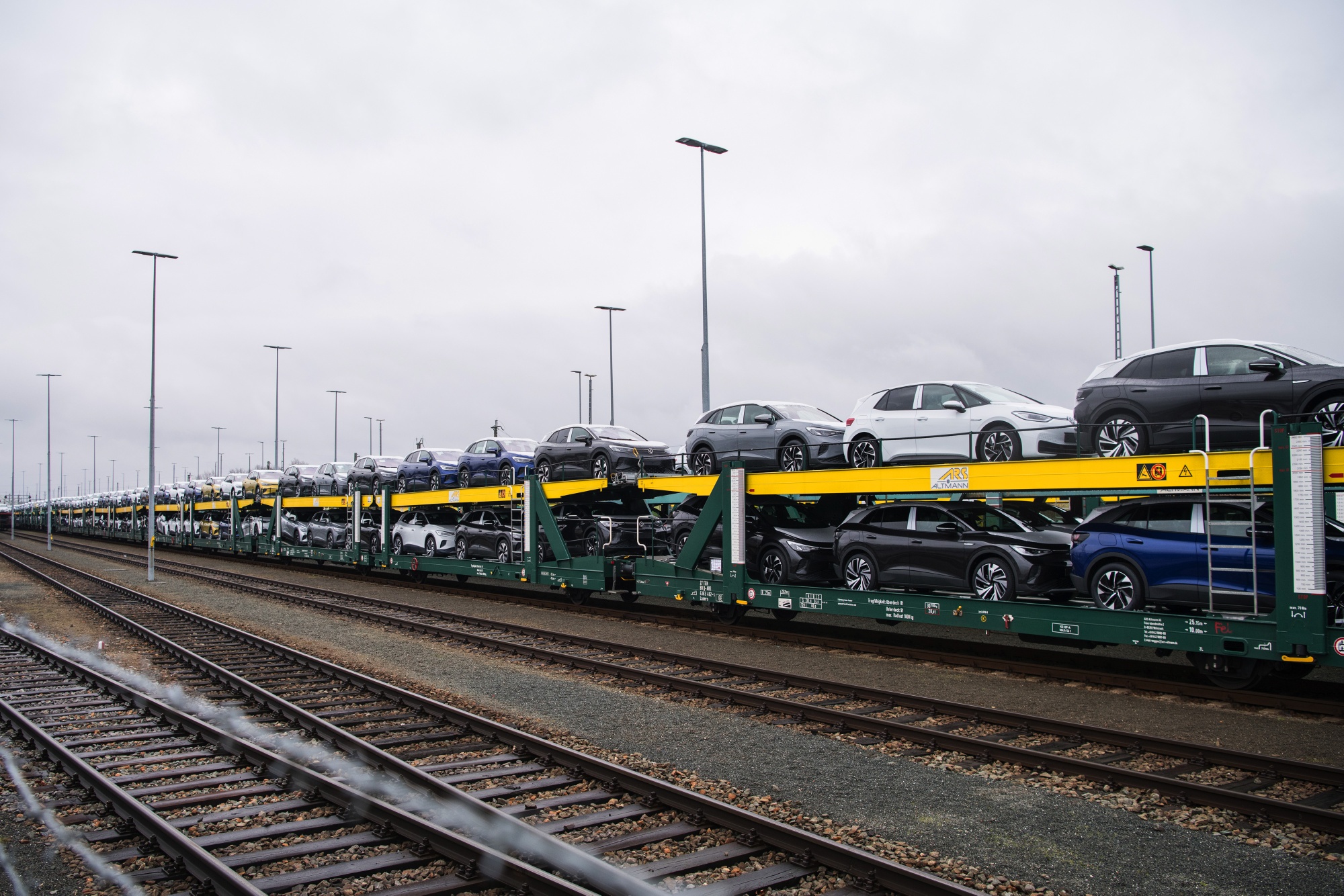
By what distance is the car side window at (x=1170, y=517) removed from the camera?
31.1 ft

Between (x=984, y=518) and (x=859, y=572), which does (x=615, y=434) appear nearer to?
(x=859, y=572)

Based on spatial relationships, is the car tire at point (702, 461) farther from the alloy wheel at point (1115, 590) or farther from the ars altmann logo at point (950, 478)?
the alloy wheel at point (1115, 590)

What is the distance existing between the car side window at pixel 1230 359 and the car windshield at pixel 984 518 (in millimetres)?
2705

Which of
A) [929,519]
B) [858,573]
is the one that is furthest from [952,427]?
[858,573]

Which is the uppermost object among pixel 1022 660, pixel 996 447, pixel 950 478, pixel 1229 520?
pixel 996 447

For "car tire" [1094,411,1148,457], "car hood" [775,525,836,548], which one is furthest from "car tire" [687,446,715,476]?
"car tire" [1094,411,1148,457]

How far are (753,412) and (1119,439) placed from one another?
5844 millimetres

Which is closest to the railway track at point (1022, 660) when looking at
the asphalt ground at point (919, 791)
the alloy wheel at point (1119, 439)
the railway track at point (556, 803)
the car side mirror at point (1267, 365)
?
the asphalt ground at point (919, 791)

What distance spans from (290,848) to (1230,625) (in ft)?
25.2

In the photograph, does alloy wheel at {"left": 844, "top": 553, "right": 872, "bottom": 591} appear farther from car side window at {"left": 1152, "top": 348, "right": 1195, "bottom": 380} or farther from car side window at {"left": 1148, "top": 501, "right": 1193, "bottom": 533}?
car side window at {"left": 1152, "top": 348, "right": 1195, "bottom": 380}

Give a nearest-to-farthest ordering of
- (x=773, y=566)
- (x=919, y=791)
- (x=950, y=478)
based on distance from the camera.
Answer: (x=919, y=791)
(x=950, y=478)
(x=773, y=566)

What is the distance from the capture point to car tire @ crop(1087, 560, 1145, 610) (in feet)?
31.7

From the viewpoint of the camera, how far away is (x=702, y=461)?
1570 centimetres

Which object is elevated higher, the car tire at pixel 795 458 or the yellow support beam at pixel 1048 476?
the car tire at pixel 795 458
